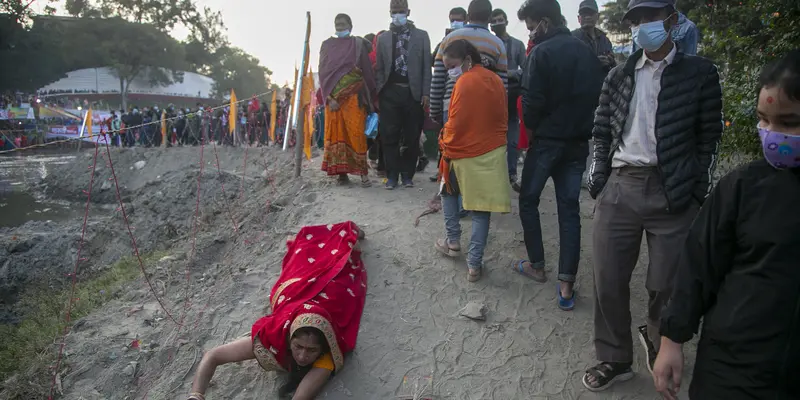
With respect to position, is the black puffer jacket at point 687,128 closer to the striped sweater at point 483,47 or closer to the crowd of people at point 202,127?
the striped sweater at point 483,47

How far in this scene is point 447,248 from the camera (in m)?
3.85

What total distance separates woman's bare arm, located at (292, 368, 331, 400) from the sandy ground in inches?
4.9

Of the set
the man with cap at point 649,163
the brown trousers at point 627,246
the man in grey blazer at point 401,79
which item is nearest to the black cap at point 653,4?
the man with cap at point 649,163

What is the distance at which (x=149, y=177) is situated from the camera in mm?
15312

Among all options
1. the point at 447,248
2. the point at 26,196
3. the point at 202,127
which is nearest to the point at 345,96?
the point at 447,248

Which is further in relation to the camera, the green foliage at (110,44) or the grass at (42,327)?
the green foliage at (110,44)

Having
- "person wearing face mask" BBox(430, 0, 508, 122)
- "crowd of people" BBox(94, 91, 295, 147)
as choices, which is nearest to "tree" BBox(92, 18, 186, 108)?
"crowd of people" BBox(94, 91, 295, 147)

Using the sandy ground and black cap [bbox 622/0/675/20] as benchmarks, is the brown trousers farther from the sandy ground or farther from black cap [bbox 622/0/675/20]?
black cap [bbox 622/0/675/20]

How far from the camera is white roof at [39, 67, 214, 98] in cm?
3403

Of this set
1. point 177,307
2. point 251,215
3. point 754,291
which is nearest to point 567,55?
point 754,291

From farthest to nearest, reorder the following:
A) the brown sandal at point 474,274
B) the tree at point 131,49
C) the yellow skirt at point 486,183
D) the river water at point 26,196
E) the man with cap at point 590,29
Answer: the tree at point 131,49 < the river water at point 26,196 < the man with cap at point 590,29 < the brown sandal at point 474,274 < the yellow skirt at point 486,183

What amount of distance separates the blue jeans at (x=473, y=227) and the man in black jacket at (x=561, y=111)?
359 millimetres

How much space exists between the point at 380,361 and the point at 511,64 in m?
3.53

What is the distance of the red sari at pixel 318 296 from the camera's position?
2734mm
